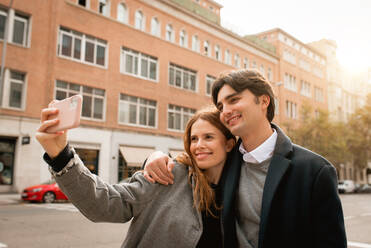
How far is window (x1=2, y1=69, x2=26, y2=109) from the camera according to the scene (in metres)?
20.3

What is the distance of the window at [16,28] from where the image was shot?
20703 mm

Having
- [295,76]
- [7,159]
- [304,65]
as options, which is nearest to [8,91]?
[7,159]

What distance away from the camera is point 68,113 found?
174 centimetres

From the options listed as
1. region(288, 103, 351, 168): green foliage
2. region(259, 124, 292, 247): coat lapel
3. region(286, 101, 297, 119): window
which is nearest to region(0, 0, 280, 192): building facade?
region(288, 103, 351, 168): green foliage

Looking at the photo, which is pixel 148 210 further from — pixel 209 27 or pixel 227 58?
pixel 227 58

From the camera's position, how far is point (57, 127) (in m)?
1.82

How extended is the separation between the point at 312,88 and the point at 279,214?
5272 cm

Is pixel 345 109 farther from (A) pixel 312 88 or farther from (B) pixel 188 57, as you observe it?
(B) pixel 188 57

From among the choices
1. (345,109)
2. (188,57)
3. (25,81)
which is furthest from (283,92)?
(25,81)

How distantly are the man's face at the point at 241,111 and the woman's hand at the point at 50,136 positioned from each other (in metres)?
1.17

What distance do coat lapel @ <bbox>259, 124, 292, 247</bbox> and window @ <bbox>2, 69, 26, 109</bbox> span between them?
68.6 feet

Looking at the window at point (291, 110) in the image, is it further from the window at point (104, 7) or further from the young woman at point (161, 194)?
the young woman at point (161, 194)

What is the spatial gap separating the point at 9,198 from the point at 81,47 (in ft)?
35.9

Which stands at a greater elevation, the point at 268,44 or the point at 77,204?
the point at 268,44
